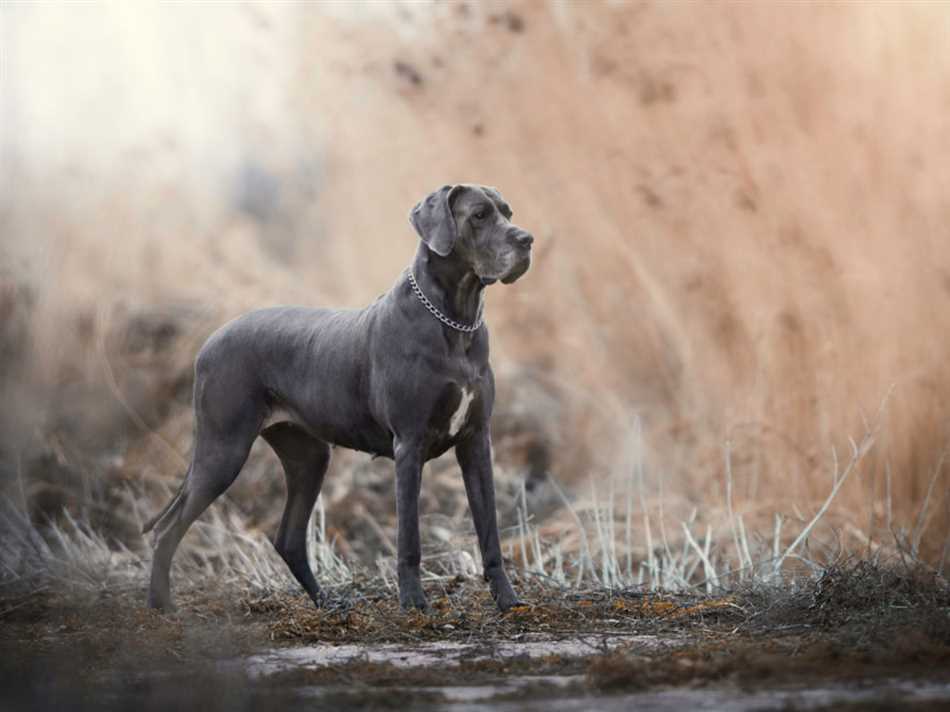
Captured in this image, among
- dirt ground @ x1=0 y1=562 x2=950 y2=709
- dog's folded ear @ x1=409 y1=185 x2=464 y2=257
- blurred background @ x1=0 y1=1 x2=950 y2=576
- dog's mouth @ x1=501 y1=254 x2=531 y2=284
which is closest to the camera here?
dirt ground @ x1=0 y1=562 x2=950 y2=709

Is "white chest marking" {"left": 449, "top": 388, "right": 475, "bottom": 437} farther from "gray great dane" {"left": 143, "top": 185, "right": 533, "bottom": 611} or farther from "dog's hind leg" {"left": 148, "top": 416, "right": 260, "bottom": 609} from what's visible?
"dog's hind leg" {"left": 148, "top": 416, "right": 260, "bottom": 609}

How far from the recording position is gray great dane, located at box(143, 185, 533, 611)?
5.30m

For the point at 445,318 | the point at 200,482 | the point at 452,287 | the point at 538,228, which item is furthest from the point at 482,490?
the point at 538,228

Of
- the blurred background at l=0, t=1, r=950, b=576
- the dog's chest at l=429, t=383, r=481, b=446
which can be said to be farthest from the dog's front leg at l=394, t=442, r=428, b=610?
the blurred background at l=0, t=1, r=950, b=576

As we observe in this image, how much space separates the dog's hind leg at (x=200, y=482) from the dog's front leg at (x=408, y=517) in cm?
101

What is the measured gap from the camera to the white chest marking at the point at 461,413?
5.31m

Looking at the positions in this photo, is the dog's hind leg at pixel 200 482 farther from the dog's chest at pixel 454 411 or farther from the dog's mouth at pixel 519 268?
the dog's mouth at pixel 519 268

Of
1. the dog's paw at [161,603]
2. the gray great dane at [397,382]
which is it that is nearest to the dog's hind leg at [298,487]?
the gray great dane at [397,382]

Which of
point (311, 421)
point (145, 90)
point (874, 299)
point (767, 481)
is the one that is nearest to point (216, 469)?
point (311, 421)

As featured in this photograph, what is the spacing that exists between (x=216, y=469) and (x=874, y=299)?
4.63 metres

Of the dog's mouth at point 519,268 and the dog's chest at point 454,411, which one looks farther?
the dog's chest at point 454,411

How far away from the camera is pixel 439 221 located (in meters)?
5.32

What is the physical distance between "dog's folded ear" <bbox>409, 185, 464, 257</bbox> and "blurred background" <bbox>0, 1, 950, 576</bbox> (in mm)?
2781

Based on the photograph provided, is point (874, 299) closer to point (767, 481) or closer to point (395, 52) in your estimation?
point (767, 481)
